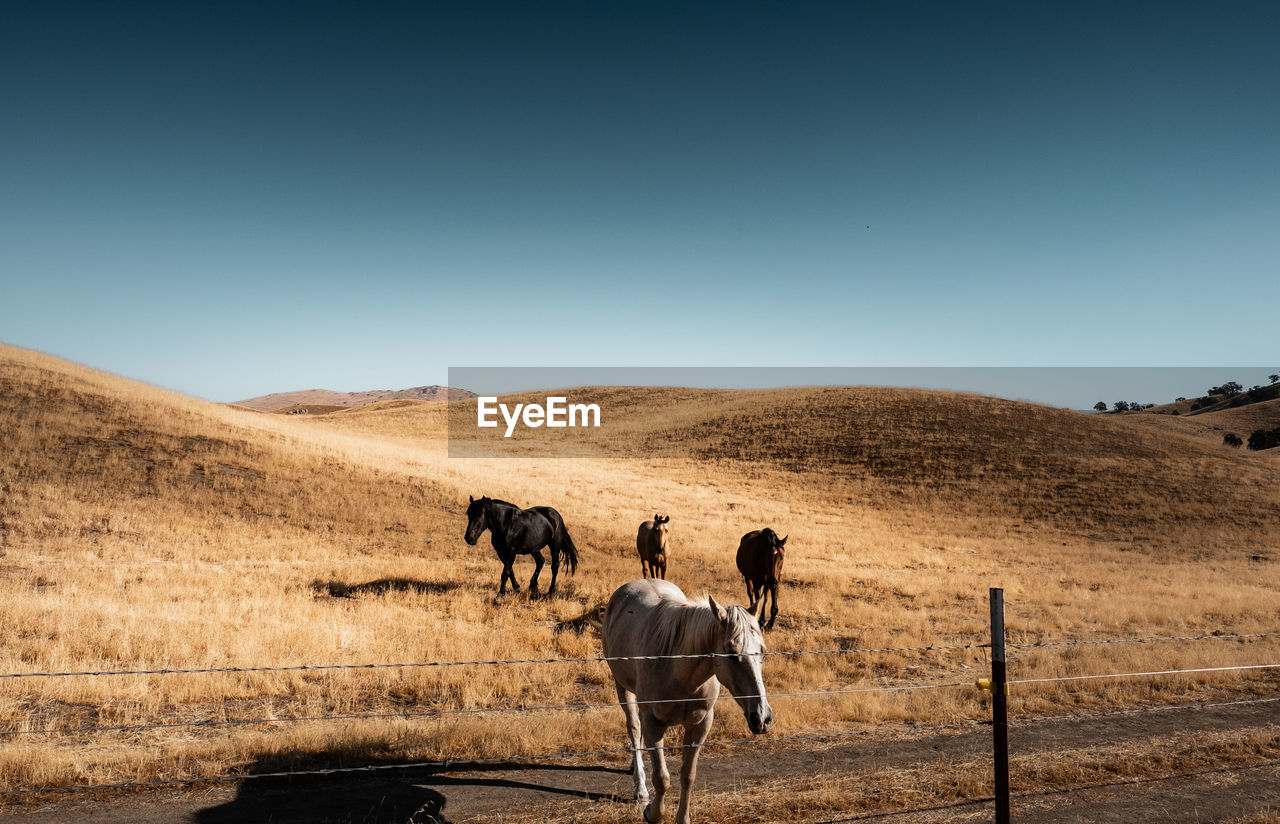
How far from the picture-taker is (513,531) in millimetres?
17000

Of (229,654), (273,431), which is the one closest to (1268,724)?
(229,654)

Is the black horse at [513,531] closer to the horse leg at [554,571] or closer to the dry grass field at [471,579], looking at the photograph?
the horse leg at [554,571]

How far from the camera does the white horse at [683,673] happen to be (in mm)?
4801

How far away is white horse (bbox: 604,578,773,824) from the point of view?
15.8 feet

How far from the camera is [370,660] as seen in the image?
36.5 ft

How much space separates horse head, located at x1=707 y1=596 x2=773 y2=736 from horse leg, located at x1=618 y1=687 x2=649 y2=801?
1.73 m

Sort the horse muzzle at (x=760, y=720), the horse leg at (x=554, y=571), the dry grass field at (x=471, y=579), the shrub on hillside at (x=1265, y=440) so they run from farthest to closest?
the shrub on hillside at (x=1265, y=440), the horse leg at (x=554, y=571), the dry grass field at (x=471, y=579), the horse muzzle at (x=760, y=720)

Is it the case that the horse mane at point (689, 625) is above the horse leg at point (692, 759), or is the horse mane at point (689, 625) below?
above

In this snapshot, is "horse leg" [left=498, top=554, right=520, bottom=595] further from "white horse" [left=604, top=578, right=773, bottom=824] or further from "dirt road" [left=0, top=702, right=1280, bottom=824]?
"white horse" [left=604, top=578, right=773, bottom=824]

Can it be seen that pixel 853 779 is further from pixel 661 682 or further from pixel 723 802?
pixel 661 682

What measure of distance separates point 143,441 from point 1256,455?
80.1 m

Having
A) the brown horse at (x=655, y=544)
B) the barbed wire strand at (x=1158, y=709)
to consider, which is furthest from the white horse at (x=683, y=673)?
the brown horse at (x=655, y=544)

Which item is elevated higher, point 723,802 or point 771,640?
point 723,802

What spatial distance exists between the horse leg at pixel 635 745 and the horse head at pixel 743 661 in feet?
5.66
